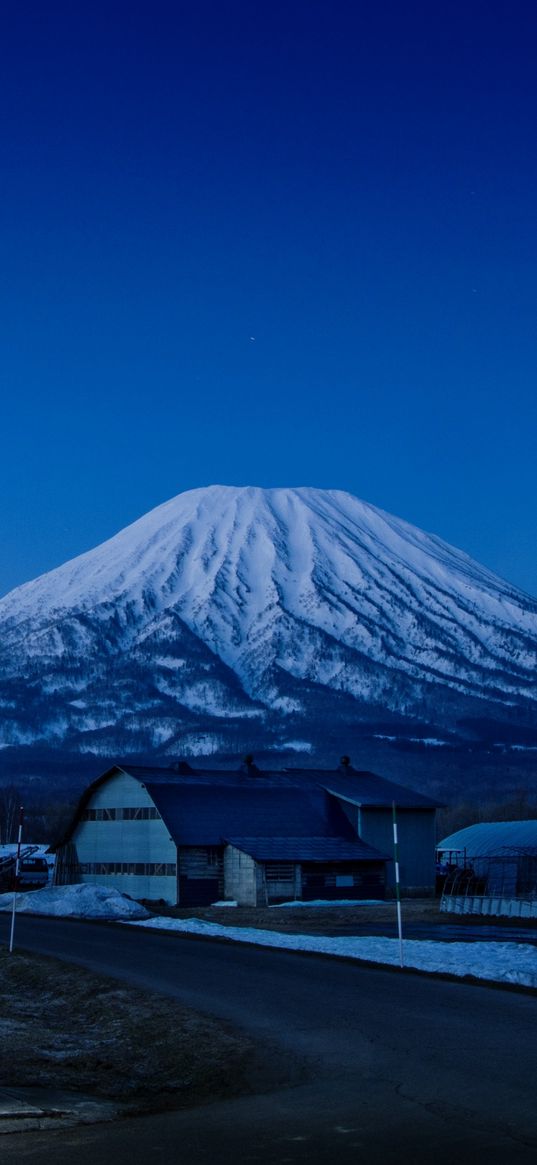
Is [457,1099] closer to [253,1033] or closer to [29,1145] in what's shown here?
[29,1145]

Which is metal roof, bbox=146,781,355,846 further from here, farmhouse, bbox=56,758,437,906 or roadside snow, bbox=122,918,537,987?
roadside snow, bbox=122,918,537,987

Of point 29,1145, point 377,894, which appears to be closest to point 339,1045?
point 29,1145

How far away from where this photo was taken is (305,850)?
58.7 meters

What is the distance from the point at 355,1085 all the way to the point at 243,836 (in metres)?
49.0

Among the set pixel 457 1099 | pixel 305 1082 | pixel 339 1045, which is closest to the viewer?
pixel 457 1099

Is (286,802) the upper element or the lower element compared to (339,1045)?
upper

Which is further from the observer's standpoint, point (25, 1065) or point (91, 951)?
point (91, 951)

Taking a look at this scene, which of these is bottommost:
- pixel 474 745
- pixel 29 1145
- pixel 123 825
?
pixel 29 1145

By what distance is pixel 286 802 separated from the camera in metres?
63.8

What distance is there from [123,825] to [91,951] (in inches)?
1423

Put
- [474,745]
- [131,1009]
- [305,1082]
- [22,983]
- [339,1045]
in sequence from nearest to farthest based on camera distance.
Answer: [305,1082]
[339,1045]
[131,1009]
[22,983]
[474,745]

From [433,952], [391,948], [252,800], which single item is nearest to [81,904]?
[391,948]

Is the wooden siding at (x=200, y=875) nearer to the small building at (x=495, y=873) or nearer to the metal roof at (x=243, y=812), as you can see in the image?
the metal roof at (x=243, y=812)

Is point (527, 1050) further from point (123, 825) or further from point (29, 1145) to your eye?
point (123, 825)
